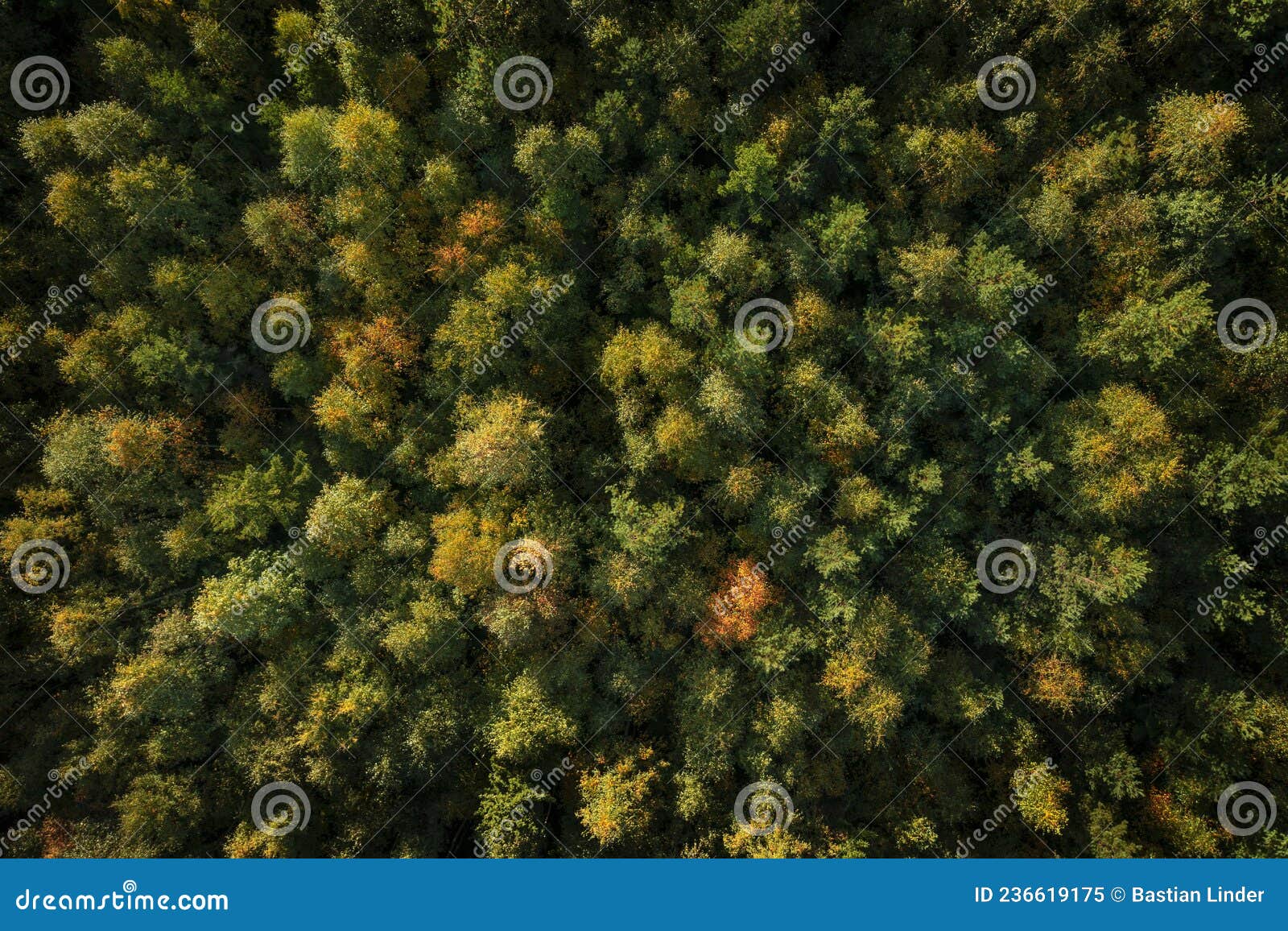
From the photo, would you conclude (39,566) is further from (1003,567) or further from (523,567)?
(1003,567)

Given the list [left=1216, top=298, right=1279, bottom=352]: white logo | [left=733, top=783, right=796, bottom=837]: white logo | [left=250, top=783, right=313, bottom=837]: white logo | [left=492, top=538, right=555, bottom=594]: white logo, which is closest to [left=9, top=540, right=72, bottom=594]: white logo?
[left=250, top=783, right=313, bottom=837]: white logo

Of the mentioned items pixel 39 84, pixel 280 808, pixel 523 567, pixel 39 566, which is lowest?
pixel 280 808

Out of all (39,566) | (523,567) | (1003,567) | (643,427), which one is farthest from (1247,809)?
(39,566)

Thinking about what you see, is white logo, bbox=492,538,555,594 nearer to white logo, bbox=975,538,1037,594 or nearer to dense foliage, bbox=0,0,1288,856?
dense foliage, bbox=0,0,1288,856

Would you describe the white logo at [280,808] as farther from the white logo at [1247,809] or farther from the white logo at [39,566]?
the white logo at [1247,809]

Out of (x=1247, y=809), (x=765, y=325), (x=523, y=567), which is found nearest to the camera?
(x=765, y=325)

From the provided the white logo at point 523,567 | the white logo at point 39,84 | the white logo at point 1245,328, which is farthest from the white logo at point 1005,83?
the white logo at point 39,84
